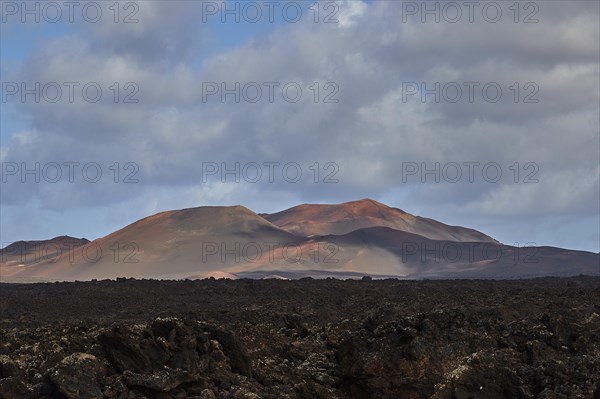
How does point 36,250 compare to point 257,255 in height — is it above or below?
above

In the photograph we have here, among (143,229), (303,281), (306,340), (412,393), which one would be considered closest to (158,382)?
(412,393)

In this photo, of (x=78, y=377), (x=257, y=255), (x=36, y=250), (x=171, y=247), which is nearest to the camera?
(x=78, y=377)

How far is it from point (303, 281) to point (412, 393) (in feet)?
118

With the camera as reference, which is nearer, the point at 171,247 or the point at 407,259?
the point at 171,247

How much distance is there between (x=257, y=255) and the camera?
149000 millimetres

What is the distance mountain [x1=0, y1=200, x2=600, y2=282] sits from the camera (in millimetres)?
137250

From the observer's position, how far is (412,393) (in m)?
13.8

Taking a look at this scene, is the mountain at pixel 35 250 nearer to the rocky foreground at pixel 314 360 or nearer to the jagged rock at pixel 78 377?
the rocky foreground at pixel 314 360

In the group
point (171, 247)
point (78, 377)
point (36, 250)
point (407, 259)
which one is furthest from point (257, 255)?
point (78, 377)

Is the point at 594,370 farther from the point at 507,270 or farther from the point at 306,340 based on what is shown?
the point at 507,270

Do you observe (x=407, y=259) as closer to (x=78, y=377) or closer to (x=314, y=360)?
(x=314, y=360)

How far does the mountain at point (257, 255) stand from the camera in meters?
137

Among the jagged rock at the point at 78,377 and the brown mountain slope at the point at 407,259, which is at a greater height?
the brown mountain slope at the point at 407,259

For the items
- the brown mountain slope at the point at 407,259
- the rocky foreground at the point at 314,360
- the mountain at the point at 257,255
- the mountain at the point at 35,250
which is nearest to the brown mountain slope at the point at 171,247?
the mountain at the point at 257,255
